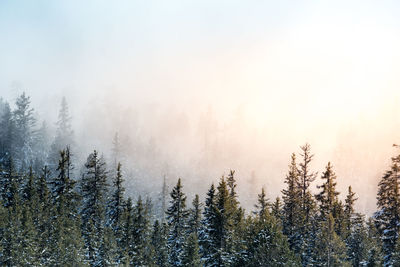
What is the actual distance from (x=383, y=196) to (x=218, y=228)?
14.6m

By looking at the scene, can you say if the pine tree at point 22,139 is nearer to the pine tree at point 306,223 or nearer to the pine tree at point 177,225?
the pine tree at point 177,225

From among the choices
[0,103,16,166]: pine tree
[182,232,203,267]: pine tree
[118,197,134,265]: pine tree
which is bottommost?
[182,232,203,267]: pine tree

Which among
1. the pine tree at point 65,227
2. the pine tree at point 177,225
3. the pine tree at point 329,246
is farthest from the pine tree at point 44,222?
the pine tree at point 329,246

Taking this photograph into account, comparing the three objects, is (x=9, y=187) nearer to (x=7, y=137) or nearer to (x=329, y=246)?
(x=329, y=246)

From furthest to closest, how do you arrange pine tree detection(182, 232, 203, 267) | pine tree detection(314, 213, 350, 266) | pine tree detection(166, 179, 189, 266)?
1. pine tree detection(166, 179, 189, 266)
2. pine tree detection(182, 232, 203, 267)
3. pine tree detection(314, 213, 350, 266)

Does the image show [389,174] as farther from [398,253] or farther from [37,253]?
[37,253]

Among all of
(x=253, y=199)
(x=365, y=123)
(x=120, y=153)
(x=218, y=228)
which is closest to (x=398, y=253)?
(x=218, y=228)

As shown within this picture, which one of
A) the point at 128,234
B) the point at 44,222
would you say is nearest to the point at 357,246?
the point at 128,234

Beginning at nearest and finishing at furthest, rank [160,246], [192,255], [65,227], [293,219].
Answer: [192,255] → [65,227] → [293,219] → [160,246]

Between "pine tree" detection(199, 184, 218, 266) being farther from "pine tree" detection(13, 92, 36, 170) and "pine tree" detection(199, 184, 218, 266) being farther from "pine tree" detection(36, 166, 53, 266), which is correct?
"pine tree" detection(13, 92, 36, 170)

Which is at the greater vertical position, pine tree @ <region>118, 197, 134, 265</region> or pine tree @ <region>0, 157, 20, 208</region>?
pine tree @ <region>0, 157, 20, 208</region>

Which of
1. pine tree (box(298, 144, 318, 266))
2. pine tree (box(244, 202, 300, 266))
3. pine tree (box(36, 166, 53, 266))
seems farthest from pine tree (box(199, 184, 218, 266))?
pine tree (box(36, 166, 53, 266))

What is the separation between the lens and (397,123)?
186m

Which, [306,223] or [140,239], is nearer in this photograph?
[306,223]
